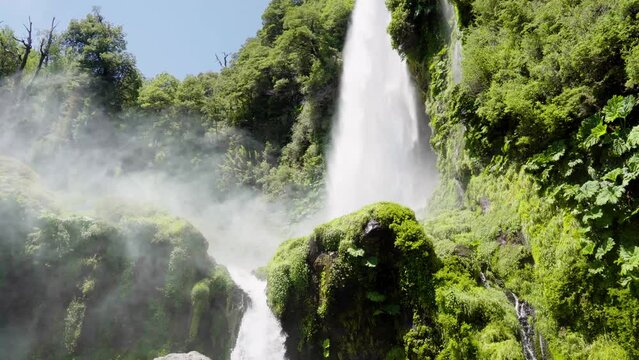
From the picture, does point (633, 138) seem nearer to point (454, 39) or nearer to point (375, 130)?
point (454, 39)

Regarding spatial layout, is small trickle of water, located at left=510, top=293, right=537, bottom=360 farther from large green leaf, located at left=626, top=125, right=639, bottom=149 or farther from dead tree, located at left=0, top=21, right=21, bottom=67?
dead tree, located at left=0, top=21, right=21, bottom=67

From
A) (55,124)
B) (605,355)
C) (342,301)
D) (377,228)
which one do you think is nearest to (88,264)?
(342,301)

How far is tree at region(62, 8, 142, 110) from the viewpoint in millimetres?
31234

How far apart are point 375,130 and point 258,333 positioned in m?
11.4

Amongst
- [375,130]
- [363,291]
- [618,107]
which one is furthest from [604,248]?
[375,130]

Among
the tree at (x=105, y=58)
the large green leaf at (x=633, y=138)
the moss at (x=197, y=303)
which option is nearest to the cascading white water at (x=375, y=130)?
the moss at (x=197, y=303)

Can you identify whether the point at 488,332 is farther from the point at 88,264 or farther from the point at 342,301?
the point at 88,264

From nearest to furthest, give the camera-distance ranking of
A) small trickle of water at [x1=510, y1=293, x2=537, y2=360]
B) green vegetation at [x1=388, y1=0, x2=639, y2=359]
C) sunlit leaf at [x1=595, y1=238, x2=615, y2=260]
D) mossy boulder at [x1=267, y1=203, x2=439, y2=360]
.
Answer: sunlit leaf at [x1=595, y1=238, x2=615, y2=260]
green vegetation at [x1=388, y1=0, x2=639, y2=359]
small trickle of water at [x1=510, y1=293, x2=537, y2=360]
mossy boulder at [x1=267, y1=203, x2=439, y2=360]

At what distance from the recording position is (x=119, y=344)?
49.6 feet

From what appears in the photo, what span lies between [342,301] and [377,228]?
6.25 feet

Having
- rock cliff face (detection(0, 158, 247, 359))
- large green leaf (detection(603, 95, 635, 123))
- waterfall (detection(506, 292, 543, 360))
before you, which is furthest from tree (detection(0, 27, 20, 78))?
large green leaf (detection(603, 95, 635, 123))

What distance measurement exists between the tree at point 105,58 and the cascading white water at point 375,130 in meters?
16.1

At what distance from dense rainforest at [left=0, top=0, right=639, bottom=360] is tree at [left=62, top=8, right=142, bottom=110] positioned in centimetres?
187

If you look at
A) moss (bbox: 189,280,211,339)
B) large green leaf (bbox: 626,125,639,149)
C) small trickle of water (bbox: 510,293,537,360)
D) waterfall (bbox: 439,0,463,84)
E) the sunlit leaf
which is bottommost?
small trickle of water (bbox: 510,293,537,360)
